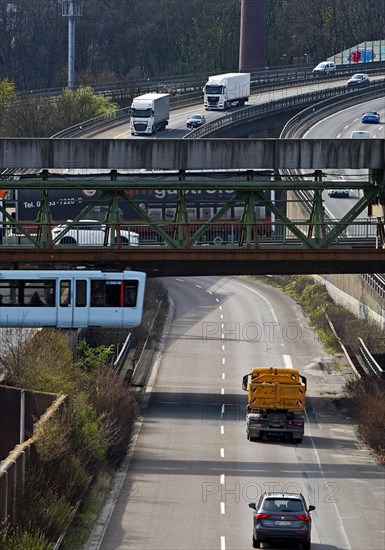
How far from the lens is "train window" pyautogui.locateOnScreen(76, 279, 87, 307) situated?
51.8m

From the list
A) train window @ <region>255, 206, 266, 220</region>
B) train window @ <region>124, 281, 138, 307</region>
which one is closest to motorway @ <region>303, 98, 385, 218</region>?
train window @ <region>255, 206, 266, 220</region>

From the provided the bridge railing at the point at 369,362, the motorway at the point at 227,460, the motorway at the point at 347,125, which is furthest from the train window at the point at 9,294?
the motorway at the point at 347,125

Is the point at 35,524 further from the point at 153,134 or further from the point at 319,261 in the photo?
the point at 153,134

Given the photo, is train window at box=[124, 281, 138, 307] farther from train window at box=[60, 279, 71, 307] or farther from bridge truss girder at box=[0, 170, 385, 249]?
bridge truss girder at box=[0, 170, 385, 249]

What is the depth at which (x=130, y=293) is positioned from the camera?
171 feet

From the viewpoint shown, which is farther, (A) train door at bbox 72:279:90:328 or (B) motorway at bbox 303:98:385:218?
(B) motorway at bbox 303:98:385:218

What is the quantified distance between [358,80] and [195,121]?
88.5ft

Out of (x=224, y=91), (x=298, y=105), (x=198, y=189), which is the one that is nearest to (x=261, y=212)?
(x=198, y=189)

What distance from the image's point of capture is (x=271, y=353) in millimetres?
70188

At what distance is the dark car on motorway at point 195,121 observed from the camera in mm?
121619

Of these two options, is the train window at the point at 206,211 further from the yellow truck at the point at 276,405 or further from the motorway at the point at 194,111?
the motorway at the point at 194,111

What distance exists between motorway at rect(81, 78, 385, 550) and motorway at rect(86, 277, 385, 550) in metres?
0.04

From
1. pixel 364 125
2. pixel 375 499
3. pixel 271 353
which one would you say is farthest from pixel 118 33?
pixel 375 499

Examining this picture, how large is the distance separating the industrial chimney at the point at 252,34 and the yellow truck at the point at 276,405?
101690 mm
